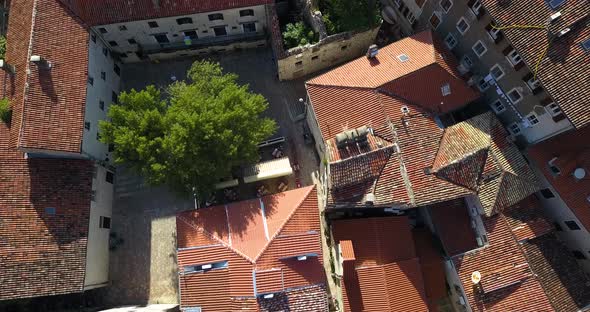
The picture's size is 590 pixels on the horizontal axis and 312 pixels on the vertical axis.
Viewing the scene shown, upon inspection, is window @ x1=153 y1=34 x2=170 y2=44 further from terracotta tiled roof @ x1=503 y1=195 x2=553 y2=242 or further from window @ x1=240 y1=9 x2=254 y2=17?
terracotta tiled roof @ x1=503 y1=195 x2=553 y2=242

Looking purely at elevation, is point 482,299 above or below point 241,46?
below

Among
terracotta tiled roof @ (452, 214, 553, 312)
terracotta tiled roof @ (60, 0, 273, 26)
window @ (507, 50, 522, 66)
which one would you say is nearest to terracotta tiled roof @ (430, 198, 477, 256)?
terracotta tiled roof @ (452, 214, 553, 312)

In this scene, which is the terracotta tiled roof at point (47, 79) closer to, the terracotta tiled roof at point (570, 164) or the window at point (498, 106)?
the window at point (498, 106)

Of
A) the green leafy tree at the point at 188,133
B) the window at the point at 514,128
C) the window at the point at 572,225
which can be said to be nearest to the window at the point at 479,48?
the window at the point at 514,128

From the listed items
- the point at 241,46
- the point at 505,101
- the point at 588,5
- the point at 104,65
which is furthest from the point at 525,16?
the point at 104,65

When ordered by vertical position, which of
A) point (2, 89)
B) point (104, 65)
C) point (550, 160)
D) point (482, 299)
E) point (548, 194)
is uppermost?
point (104, 65)

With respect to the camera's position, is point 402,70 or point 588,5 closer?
point 588,5

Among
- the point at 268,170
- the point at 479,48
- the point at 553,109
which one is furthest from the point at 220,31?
the point at 553,109

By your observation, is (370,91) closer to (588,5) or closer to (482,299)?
(588,5)
